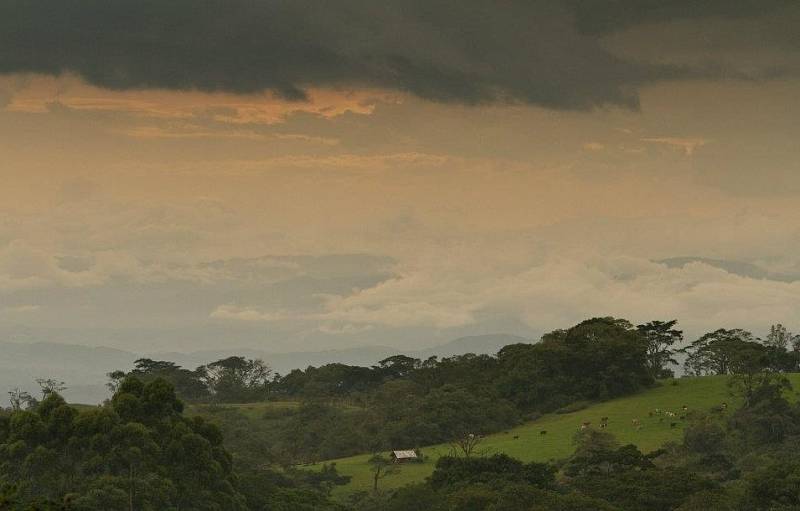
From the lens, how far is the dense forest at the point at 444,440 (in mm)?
74562

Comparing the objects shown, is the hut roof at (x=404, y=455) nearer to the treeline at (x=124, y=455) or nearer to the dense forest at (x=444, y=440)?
the dense forest at (x=444, y=440)

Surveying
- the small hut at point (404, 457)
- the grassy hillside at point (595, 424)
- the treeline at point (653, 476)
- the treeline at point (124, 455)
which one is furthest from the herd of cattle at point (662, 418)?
the treeline at point (124, 455)

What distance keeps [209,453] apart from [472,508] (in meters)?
21.1

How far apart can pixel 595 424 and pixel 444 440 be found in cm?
2212

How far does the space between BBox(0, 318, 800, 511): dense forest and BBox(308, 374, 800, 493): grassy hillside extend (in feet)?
9.59

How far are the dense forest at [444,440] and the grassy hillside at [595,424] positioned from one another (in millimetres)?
2924

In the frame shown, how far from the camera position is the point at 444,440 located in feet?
484

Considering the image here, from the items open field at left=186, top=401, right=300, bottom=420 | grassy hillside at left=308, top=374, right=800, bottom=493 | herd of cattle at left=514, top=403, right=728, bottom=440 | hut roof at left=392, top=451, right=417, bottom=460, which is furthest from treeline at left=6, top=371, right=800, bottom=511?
open field at left=186, top=401, right=300, bottom=420

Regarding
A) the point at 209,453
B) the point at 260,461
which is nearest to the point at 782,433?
the point at 260,461

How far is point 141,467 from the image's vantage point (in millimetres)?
76500

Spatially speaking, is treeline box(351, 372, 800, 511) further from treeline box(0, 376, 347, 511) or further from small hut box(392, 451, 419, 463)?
treeline box(0, 376, 347, 511)

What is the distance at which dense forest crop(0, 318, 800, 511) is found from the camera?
74562 mm

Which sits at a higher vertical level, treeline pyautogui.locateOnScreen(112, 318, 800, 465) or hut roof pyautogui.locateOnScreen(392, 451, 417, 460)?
treeline pyautogui.locateOnScreen(112, 318, 800, 465)

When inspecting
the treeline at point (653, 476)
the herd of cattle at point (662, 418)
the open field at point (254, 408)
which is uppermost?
the open field at point (254, 408)
